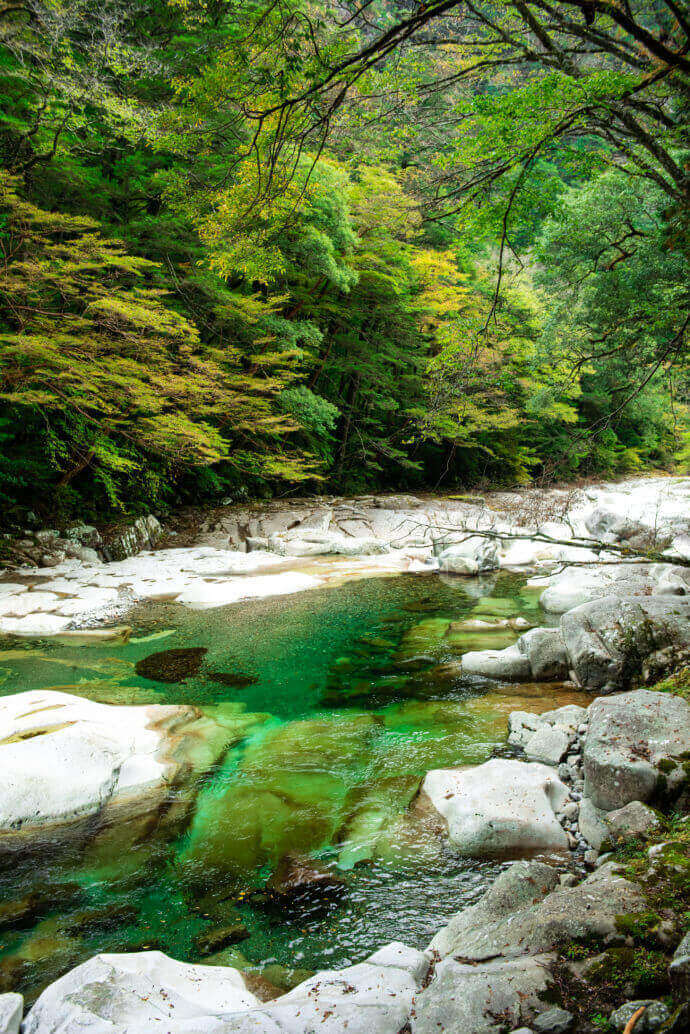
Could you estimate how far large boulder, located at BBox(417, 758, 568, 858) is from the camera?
3154mm

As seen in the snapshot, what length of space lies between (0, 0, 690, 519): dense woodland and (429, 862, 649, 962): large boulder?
2424 mm

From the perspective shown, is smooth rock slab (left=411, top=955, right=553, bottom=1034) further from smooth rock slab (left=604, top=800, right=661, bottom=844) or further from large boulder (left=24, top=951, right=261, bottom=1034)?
smooth rock slab (left=604, top=800, right=661, bottom=844)

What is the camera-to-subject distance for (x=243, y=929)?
8.80ft

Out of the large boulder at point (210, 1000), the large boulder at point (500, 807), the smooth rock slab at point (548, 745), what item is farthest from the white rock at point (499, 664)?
the large boulder at point (210, 1000)

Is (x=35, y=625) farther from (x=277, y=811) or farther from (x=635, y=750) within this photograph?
(x=635, y=750)

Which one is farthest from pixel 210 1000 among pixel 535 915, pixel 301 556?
pixel 301 556

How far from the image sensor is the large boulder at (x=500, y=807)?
3154 mm

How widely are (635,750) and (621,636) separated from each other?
2.21 meters

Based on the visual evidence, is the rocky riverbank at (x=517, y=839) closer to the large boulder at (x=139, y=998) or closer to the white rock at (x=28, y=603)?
the large boulder at (x=139, y=998)

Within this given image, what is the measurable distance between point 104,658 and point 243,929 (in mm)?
4302

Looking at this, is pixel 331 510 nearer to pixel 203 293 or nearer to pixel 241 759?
pixel 203 293

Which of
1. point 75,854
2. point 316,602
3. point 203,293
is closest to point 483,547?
point 316,602

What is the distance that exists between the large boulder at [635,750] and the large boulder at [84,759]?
2.74m

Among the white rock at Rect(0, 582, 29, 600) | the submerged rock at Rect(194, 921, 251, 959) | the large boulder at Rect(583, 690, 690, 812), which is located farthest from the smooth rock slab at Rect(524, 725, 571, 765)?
the white rock at Rect(0, 582, 29, 600)
